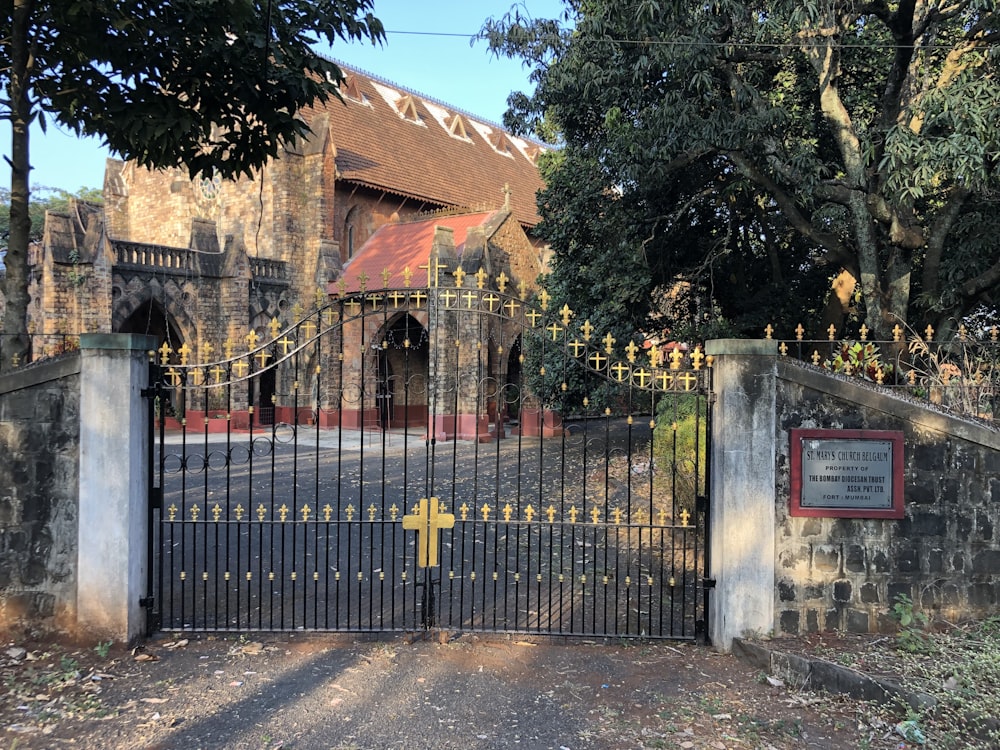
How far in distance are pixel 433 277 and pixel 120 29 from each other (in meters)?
3.02

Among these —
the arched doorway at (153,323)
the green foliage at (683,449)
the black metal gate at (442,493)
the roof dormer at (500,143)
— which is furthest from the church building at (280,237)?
the green foliage at (683,449)

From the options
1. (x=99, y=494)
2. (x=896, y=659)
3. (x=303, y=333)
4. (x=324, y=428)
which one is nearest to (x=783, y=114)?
(x=896, y=659)

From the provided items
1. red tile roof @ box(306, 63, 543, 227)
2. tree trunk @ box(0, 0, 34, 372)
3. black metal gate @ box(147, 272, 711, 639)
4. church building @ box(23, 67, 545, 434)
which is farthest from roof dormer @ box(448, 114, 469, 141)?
tree trunk @ box(0, 0, 34, 372)

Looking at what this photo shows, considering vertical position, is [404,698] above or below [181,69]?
below

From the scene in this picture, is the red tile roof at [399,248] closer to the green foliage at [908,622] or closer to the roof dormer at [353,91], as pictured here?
the roof dormer at [353,91]

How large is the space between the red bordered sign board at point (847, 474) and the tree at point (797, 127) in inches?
179

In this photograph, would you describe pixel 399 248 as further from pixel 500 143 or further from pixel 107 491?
pixel 107 491

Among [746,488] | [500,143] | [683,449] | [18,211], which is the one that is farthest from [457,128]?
[746,488]

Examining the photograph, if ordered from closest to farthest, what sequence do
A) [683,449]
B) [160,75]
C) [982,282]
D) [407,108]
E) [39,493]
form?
[39,493]
[160,75]
[683,449]
[982,282]
[407,108]

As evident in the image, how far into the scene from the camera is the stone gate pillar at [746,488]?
531 cm

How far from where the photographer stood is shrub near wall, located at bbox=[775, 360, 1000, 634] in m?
5.29

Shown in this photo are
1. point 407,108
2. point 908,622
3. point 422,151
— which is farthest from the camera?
point 407,108

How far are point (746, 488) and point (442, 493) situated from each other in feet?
25.4

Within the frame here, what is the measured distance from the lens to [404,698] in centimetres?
463
